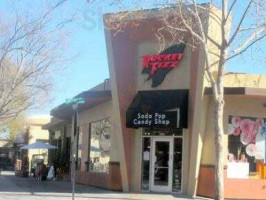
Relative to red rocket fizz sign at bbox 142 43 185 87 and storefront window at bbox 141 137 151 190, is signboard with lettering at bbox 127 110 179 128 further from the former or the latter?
red rocket fizz sign at bbox 142 43 185 87

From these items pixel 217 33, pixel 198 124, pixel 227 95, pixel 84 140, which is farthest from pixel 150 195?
pixel 84 140

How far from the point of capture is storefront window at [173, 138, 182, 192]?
2217 centimetres

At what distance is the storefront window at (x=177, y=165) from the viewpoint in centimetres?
2217

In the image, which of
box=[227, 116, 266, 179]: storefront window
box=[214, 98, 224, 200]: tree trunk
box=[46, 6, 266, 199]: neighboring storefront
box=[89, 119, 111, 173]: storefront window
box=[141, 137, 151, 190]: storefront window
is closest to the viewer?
box=[214, 98, 224, 200]: tree trunk

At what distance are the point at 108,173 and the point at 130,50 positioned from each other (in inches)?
218

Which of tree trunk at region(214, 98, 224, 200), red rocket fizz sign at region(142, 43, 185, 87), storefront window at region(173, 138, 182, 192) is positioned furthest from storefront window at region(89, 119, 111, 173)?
tree trunk at region(214, 98, 224, 200)

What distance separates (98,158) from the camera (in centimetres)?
2673

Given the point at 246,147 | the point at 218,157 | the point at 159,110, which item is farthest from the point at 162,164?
the point at 218,157

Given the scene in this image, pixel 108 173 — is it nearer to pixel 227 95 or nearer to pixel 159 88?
pixel 159 88

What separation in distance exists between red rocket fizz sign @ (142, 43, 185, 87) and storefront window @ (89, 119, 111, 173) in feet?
13.7

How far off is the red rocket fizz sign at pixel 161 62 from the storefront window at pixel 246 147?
3.16 meters

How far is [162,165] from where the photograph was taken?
2266cm

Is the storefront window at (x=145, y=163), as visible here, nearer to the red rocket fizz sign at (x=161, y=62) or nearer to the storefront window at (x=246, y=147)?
the red rocket fizz sign at (x=161, y=62)

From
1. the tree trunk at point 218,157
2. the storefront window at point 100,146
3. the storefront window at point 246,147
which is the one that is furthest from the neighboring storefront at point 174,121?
the tree trunk at point 218,157
